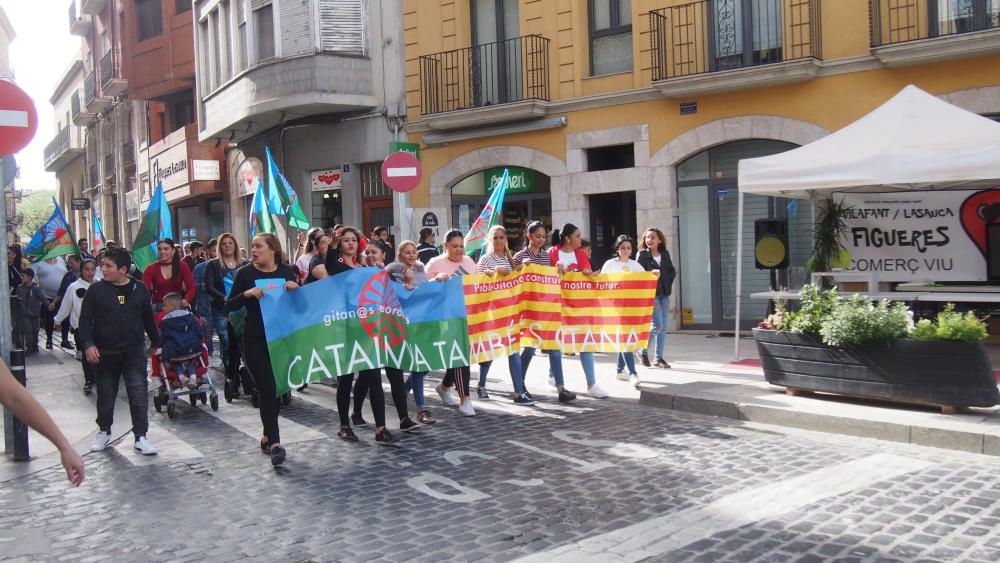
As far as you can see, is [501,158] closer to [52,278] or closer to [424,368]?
[52,278]

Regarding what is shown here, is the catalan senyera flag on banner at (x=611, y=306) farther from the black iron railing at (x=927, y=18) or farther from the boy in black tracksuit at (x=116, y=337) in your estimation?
the black iron railing at (x=927, y=18)

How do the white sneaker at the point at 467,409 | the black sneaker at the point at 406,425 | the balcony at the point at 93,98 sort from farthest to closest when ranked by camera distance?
the balcony at the point at 93,98 → the white sneaker at the point at 467,409 → the black sneaker at the point at 406,425

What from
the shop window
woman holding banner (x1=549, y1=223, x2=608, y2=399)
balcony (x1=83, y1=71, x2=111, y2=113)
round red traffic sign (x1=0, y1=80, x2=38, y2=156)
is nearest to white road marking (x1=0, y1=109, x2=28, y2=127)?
round red traffic sign (x1=0, y1=80, x2=38, y2=156)

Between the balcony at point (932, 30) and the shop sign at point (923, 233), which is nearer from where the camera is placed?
the balcony at point (932, 30)

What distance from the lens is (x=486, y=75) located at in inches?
739

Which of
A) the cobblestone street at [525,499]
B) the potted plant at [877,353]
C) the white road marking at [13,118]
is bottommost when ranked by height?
the cobblestone street at [525,499]

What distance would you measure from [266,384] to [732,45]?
11040mm

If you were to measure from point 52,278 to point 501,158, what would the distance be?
893 cm

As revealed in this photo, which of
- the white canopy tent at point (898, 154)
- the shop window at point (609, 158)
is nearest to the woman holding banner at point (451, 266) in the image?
the white canopy tent at point (898, 154)

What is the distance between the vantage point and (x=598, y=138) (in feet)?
55.8

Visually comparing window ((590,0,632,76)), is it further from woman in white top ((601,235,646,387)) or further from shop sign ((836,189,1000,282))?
woman in white top ((601,235,646,387))

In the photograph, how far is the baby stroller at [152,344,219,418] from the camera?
31.9ft

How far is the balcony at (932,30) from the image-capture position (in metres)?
12.7

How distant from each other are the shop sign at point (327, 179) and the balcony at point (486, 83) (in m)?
3.14
